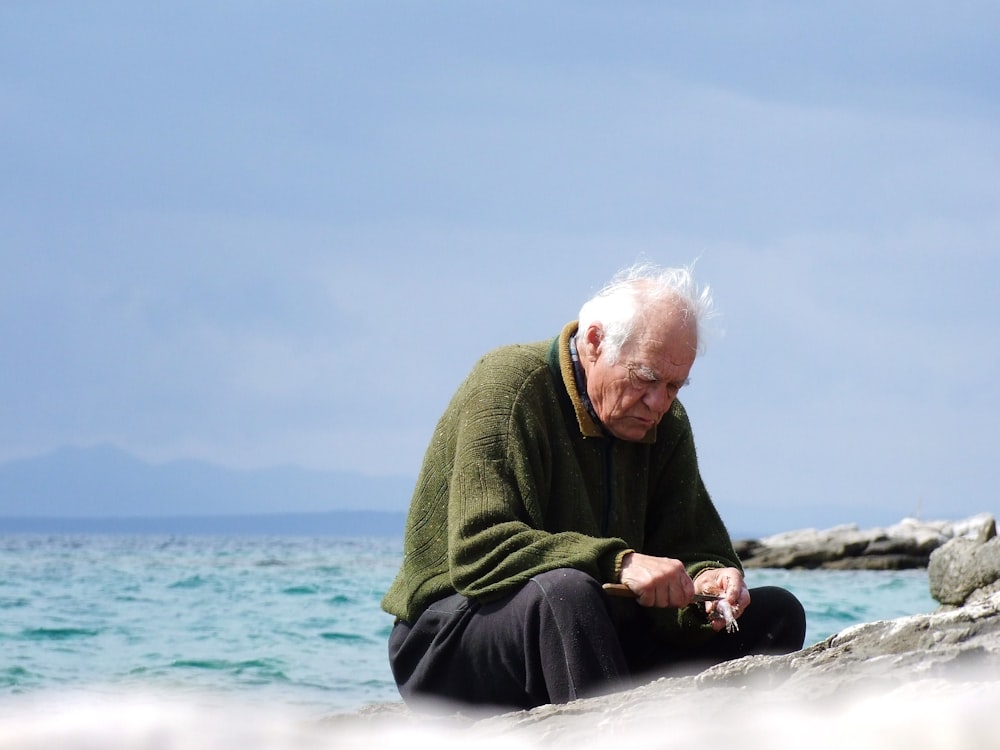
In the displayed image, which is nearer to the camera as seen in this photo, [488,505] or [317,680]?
[488,505]

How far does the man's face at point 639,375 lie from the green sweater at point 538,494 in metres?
0.07

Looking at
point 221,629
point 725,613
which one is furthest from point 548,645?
point 221,629

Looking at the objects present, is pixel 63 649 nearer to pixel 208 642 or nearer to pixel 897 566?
pixel 208 642

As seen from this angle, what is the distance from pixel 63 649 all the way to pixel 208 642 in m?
1.06

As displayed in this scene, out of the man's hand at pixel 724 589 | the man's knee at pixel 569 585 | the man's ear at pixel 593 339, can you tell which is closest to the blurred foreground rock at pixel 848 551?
the man's hand at pixel 724 589

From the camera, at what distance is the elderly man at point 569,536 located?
9.89ft

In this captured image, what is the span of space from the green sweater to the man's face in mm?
72

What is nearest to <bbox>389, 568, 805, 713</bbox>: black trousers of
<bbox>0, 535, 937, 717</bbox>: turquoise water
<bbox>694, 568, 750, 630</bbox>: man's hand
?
<bbox>694, 568, 750, 630</bbox>: man's hand

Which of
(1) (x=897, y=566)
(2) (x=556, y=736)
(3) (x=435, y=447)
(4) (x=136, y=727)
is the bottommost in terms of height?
(1) (x=897, y=566)

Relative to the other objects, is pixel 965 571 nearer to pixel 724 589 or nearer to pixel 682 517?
pixel 682 517

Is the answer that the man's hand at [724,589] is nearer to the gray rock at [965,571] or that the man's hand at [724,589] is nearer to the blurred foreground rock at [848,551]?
the gray rock at [965,571]

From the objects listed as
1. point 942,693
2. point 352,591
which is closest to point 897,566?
point 352,591

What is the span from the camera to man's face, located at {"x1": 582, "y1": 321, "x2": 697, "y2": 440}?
10.6ft

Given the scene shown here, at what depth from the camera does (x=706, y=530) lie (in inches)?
146
